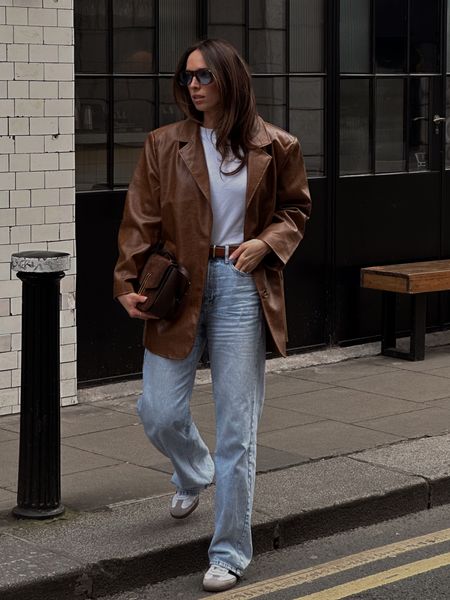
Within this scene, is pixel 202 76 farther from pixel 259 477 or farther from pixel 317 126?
pixel 317 126

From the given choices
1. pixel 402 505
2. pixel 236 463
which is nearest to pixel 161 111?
pixel 402 505

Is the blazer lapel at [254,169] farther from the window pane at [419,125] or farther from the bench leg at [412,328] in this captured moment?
the window pane at [419,125]

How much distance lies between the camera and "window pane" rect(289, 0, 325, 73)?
9609 millimetres

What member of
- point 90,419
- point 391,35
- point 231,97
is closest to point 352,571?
point 231,97

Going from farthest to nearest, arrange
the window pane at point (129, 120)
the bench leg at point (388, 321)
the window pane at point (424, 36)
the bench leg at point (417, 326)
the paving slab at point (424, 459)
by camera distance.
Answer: the window pane at point (424, 36)
the bench leg at point (388, 321)
the bench leg at point (417, 326)
the window pane at point (129, 120)
the paving slab at point (424, 459)

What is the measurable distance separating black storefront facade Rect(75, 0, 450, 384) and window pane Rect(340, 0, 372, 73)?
11 millimetres

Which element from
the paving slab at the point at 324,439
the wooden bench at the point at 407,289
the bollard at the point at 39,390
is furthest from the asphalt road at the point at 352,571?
the wooden bench at the point at 407,289

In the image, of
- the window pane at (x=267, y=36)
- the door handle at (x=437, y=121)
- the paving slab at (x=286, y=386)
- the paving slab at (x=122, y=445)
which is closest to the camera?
the paving slab at (x=122, y=445)

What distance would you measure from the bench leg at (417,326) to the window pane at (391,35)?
1795 mm

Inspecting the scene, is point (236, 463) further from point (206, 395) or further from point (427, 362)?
point (427, 362)

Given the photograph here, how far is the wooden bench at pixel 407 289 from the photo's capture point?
31.6 ft

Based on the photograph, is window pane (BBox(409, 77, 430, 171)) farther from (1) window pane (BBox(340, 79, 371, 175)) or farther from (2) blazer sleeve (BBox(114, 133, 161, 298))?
(2) blazer sleeve (BBox(114, 133, 161, 298))

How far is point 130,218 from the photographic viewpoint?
528 centimetres

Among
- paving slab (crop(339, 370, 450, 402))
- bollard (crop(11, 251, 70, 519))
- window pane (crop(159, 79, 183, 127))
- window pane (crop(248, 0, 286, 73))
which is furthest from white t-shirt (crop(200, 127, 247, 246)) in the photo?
window pane (crop(248, 0, 286, 73))
